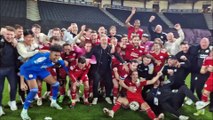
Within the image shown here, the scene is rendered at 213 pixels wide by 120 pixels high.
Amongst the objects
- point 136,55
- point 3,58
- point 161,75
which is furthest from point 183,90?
point 3,58

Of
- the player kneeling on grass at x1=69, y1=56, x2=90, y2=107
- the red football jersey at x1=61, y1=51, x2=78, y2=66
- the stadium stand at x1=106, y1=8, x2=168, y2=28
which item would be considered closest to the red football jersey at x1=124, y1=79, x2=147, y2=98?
the player kneeling on grass at x1=69, y1=56, x2=90, y2=107

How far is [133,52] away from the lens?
25.5 feet

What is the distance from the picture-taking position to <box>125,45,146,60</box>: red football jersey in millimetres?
7754

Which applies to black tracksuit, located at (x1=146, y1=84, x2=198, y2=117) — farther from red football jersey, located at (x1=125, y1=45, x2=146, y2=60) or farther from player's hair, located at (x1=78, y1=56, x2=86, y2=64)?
player's hair, located at (x1=78, y1=56, x2=86, y2=64)

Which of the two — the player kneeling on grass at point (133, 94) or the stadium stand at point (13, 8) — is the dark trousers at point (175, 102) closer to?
the player kneeling on grass at point (133, 94)

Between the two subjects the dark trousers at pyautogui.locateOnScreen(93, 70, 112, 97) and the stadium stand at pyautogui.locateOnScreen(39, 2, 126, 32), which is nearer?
the dark trousers at pyautogui.locateOnScreen(93, 70, 112, 97)

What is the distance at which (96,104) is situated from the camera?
722cm

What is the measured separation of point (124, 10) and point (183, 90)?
96.7 ft

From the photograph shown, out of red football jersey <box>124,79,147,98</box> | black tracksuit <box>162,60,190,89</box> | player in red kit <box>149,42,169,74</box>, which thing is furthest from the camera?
player in red kit <box>149,42,169,74</box>

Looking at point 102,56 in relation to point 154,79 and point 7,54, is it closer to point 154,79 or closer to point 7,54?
point 154,79

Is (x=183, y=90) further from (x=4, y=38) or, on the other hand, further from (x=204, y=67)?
(x=4, y=38)

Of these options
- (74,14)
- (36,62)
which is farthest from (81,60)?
(74,14)

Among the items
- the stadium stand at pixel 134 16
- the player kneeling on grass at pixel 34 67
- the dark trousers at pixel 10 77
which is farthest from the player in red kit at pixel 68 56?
the stadium stand at pixel 134 16

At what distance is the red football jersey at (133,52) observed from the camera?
7754mm
